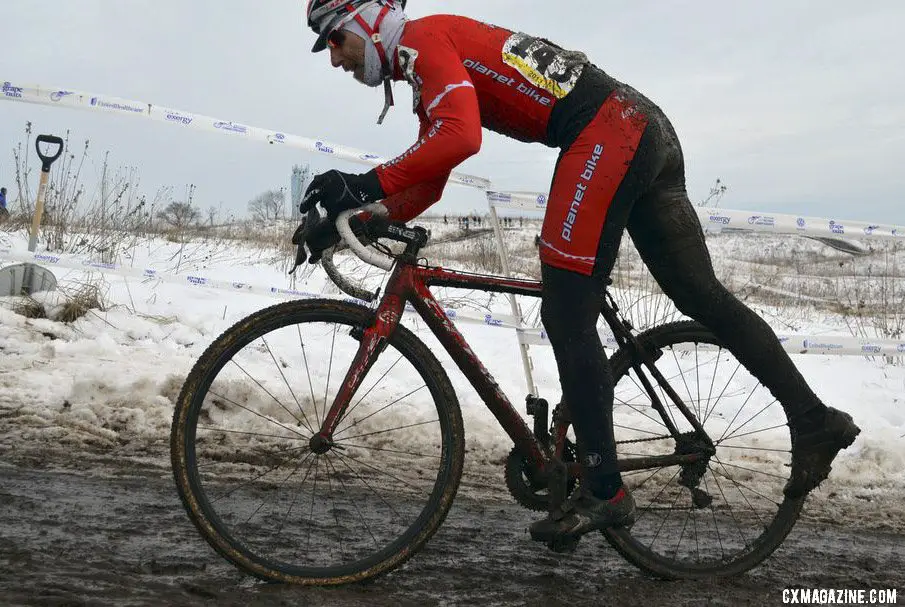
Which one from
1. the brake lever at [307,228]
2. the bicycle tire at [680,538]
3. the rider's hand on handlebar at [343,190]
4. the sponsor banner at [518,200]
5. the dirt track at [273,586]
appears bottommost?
the dirt track at [273,586]

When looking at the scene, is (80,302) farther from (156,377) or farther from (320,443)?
(320,443)

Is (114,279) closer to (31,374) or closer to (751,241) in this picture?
(31,374)

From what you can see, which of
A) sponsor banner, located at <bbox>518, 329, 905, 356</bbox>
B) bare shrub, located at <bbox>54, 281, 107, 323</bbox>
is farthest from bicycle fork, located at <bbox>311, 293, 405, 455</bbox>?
bare shrub, located at <bbox>54, 281, 107, 323</bbox>

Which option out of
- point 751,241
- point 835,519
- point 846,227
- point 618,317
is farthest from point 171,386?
point 751,241

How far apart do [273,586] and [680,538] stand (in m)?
1.67

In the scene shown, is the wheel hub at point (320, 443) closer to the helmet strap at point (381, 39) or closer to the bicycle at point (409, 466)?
the bicycle at point (409, 466)

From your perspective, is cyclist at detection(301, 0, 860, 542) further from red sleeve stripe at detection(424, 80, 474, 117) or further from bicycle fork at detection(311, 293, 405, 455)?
bicycle fork at detection(311, 293, 405, 455)

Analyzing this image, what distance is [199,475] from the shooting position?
2.62 metres

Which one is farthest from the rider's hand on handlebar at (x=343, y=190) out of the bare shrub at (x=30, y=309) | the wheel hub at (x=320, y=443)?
the bare shrub at (x=30, y=309)

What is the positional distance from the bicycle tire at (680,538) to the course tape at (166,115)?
285 centimetres

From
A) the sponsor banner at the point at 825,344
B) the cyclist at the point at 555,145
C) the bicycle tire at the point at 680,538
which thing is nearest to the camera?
the cyclist at the point at 555,145

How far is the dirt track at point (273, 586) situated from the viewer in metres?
2.38

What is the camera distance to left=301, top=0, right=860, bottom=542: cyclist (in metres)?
2.49

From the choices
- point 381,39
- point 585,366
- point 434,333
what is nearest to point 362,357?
point 434,333
